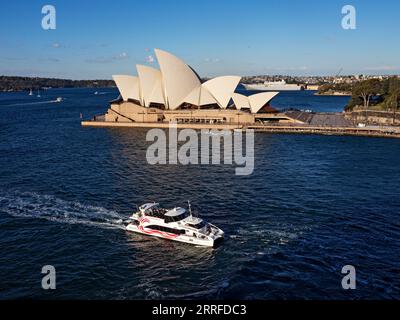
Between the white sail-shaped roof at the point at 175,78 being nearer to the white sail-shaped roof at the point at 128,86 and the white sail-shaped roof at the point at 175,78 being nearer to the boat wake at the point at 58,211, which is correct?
the white sail-shaped roof at the point at 128,86

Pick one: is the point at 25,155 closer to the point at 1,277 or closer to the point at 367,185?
the point at 1,277

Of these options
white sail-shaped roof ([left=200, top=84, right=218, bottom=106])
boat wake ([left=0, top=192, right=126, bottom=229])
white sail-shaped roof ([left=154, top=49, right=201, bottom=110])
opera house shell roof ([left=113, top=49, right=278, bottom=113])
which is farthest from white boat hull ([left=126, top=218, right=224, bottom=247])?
white sail-shaped roof ([left=200, top=84, right=218, bottom=106])

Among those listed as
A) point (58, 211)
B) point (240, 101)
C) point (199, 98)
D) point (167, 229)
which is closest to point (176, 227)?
point (167, 229)

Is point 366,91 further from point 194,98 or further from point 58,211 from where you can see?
point 58,211

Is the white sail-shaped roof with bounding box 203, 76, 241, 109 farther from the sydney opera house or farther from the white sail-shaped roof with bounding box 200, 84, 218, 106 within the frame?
the white sail-shaped roof with bounding box 200, 84, 218, 106
